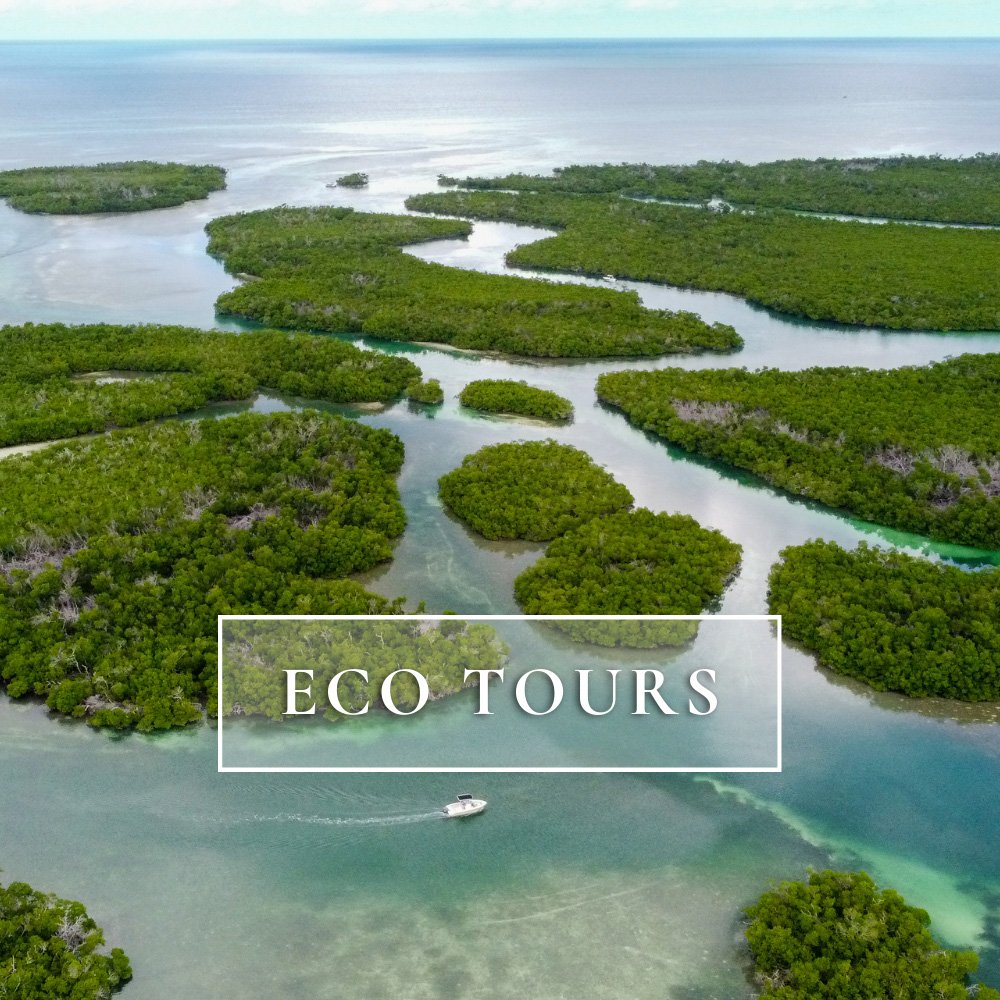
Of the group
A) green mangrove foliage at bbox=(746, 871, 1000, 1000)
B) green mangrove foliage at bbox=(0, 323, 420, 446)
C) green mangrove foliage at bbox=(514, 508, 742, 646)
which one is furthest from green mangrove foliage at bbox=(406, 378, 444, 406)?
green mangrove foliage at bbox=(746, 871, 1000, 1000)

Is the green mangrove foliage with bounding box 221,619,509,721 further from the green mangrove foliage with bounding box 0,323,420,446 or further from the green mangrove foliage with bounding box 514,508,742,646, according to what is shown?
the green mangrove foliage with bounding box 0,323,420,446

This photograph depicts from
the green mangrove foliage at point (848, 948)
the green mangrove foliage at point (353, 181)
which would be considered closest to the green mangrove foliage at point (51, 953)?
the green mangrove foliage at point (848, 948)

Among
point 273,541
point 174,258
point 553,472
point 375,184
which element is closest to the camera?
point 273,541

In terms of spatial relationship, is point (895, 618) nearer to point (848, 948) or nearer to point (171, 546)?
point (848, 948)

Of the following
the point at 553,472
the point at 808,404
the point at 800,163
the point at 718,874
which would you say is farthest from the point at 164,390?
the point at 800,163

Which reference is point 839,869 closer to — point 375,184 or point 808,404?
point 808,404

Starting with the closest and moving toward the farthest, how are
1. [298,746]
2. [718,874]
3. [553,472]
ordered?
[718,874], [298,746], [553,472]
